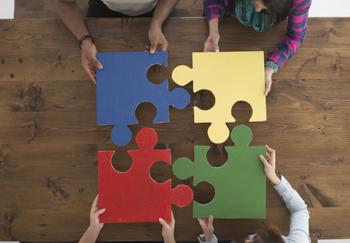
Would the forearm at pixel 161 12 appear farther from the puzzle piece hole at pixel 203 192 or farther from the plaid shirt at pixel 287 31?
the puzzle piece hole at pixel 203 192

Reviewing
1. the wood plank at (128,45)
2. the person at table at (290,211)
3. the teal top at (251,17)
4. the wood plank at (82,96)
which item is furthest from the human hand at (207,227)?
the teal top at (251,17)

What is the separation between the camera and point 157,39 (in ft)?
4.10

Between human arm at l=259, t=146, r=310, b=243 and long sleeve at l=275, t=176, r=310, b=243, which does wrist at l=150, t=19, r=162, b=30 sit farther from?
long sleeve at l=275, t=176, r=310, b=243

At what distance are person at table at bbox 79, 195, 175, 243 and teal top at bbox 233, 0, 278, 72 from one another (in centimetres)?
59

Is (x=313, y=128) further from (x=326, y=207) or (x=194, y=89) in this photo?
(x=194, y=89)

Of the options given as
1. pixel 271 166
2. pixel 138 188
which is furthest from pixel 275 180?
pixel 138 188

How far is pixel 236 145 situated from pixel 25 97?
0.69 meters

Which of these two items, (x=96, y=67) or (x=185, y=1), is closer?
(x=96, y=67)

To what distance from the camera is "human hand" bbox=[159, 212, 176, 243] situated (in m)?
1.21

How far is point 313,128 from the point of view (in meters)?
1.27

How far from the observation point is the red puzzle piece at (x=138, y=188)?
1195 mm

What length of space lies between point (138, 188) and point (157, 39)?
1.54 ft

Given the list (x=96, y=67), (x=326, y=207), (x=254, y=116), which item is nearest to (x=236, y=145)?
(x=254, y=116)

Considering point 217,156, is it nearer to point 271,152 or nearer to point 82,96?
point 271,152
